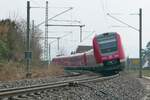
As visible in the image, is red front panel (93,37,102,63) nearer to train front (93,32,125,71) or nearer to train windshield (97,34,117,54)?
train front (93,32,125,71)

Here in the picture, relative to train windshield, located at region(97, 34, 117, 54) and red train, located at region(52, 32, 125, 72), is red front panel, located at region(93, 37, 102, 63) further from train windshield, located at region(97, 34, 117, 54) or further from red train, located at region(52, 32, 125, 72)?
train windshield, located at region(97, 34, 117, 54)

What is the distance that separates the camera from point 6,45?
5459 cm

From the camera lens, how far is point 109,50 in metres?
41.3

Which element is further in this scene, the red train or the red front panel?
the red front panel

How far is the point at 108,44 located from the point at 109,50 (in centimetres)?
55

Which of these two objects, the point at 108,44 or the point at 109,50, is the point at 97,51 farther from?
the point at 108,44

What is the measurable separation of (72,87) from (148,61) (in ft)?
381

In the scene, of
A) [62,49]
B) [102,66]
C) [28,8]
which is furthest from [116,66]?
[62,49]

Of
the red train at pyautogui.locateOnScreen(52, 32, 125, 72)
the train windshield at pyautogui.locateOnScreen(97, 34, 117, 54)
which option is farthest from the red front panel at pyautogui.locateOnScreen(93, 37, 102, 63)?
the train windshield at pyautogui.locateOnScreen(97, 34, 117, 54)

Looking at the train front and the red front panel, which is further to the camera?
the red front panel

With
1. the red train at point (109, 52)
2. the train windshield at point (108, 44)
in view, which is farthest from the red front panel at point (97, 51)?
the train windshield at point (108, 44)

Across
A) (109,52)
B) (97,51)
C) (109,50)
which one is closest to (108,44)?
(109,50)

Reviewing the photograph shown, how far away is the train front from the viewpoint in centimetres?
4075

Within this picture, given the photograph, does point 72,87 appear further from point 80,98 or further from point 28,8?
point 28,8
